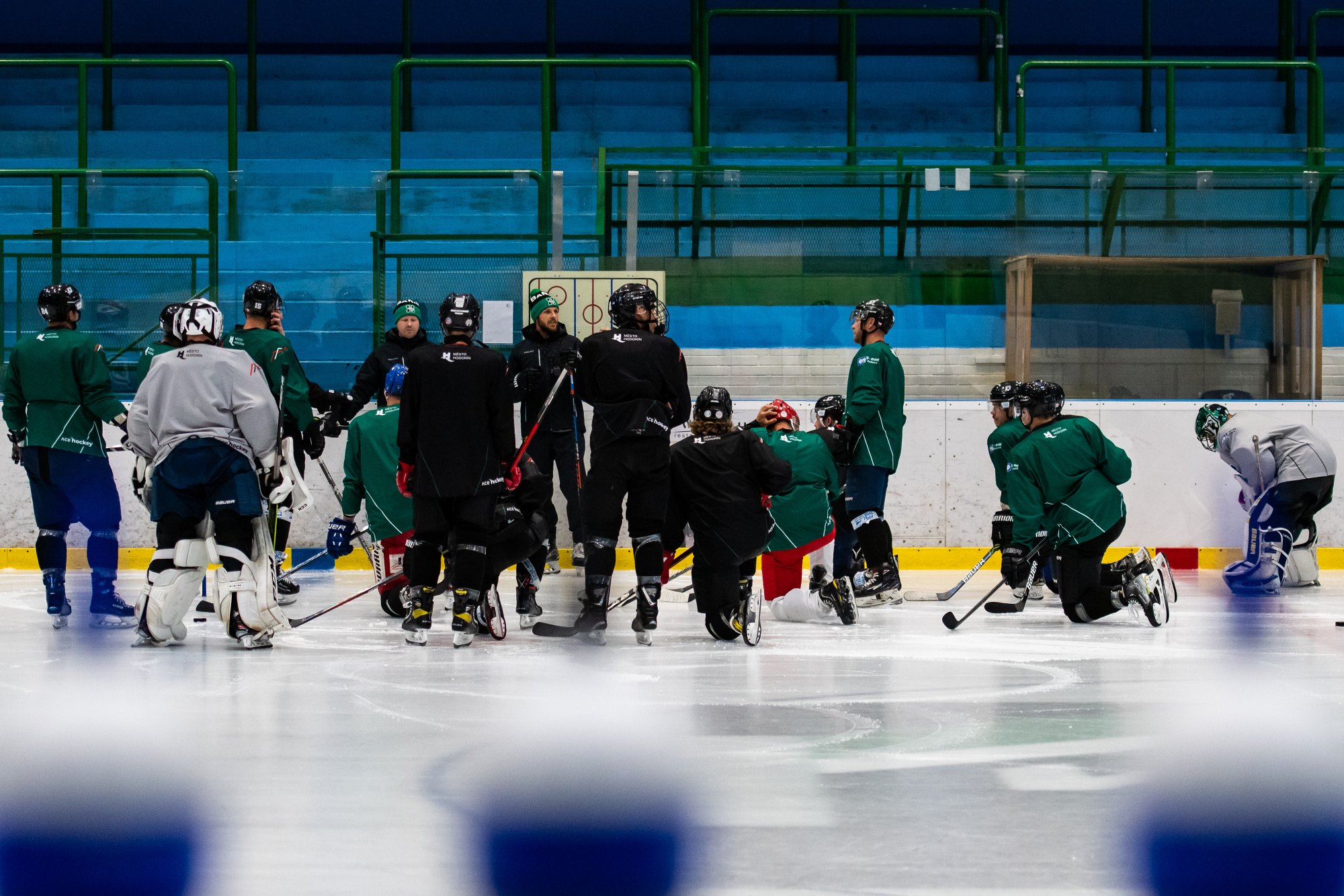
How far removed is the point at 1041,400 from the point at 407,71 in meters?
9.54

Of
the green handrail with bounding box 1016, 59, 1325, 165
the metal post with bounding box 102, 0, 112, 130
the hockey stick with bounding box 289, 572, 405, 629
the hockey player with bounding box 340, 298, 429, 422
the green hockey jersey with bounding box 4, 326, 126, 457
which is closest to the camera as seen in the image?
the hockey stick with bounding box 289, 572, 405, 629

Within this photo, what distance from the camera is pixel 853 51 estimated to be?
13.8 meters

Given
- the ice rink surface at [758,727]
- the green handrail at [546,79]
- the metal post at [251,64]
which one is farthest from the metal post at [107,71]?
the ice rink surface at [758,727]

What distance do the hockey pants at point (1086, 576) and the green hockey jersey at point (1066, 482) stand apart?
5 cm

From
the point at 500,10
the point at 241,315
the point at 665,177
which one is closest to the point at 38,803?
the point at 241,315

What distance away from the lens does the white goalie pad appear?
225 inches

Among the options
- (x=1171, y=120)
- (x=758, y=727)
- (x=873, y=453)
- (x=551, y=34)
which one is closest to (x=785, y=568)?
(x=873, y=453)

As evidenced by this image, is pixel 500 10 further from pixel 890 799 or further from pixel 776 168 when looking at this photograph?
pixel 890 799

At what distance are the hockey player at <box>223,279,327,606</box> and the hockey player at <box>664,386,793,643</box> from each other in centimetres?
196

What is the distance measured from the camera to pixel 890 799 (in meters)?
3.27

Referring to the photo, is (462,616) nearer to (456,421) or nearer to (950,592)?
(456,421)

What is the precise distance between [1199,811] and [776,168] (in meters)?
7.25

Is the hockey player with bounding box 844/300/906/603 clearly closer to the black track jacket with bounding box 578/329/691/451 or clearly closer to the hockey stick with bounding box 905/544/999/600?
the hockey stick with bounding box 905/544/999/600

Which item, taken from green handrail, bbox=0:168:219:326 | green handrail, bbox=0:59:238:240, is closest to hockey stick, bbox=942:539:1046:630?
green handrail, bbox=0:168:219:326
